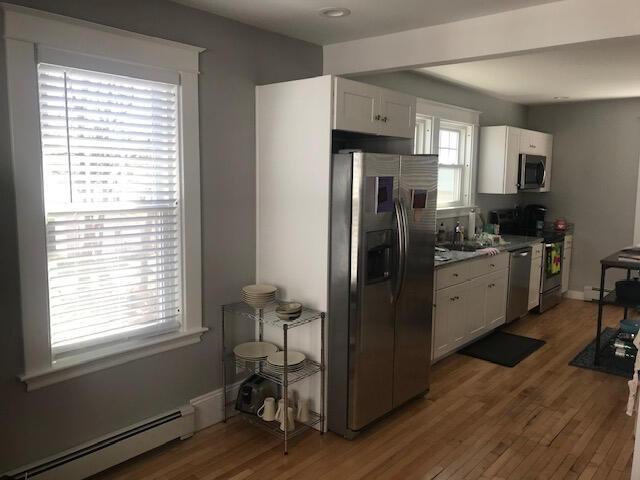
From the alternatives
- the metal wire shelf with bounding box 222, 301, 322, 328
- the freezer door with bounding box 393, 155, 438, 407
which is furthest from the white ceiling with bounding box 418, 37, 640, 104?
the metal wire shelf with bounding box 222, 301, 322, 328

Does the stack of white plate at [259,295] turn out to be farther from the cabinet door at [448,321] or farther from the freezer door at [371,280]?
the cabinet door at [448,321]

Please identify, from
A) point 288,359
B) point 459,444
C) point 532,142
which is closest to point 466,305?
point 459,444

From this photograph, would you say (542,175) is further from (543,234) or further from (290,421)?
(290,421)

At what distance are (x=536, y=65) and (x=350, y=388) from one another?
10.0 feet

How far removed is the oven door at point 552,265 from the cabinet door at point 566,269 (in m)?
0.27

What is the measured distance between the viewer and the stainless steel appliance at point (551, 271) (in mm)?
5789

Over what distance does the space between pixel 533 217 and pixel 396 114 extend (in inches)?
155

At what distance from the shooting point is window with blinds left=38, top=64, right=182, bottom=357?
2.39 meters

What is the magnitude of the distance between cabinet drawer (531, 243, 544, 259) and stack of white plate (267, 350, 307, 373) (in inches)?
134

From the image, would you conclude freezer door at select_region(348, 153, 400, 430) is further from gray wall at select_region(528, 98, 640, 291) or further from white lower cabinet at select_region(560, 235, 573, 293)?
gray wall at select_region(528, 98, 640, 291)

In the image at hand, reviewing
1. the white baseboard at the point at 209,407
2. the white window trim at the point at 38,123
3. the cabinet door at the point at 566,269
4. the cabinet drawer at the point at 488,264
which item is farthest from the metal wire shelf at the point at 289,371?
the cabinet door at the point at 566,269

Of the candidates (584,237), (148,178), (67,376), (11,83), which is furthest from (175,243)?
(584,237)

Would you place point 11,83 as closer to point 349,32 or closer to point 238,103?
point 238,103

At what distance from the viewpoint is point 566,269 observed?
6.54 m
